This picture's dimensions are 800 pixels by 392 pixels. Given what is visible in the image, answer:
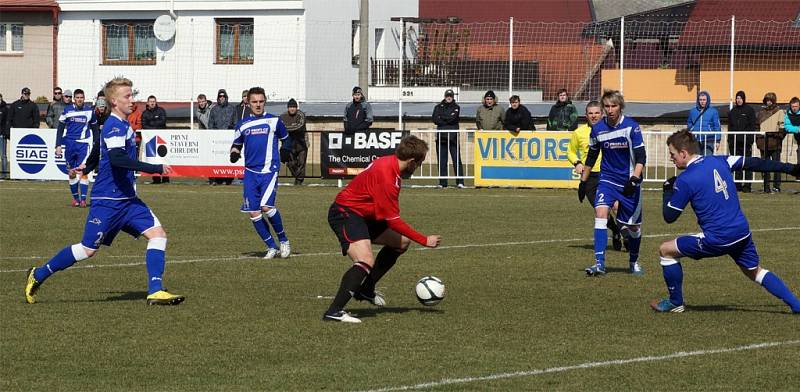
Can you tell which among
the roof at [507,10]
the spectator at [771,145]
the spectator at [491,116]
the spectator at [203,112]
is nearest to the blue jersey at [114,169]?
the spectator at [771,145]

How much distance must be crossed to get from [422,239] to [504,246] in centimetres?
645

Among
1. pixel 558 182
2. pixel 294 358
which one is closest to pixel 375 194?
pixel 294 358

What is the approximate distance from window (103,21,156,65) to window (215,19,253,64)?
223 cm

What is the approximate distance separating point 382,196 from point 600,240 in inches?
168

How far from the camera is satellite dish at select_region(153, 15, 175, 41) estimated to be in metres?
41.2

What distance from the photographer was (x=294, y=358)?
866cm

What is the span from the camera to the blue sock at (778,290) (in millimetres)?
10398

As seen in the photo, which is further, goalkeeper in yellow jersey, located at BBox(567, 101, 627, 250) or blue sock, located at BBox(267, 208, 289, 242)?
goalkeeper in yellow jersey, located at BBox(567, 101, 627, 250)

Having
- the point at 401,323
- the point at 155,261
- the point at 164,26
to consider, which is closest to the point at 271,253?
the point at 155,261

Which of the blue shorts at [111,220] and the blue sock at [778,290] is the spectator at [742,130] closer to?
the blue sock at [778,290]

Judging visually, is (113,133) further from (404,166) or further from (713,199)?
A: (713,199)

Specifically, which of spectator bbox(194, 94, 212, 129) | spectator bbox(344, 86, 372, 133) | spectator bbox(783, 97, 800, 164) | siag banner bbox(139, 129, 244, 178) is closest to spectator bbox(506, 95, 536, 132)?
spectator bbox(344, 86, 372, 133)

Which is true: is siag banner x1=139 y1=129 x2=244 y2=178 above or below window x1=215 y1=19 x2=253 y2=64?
below

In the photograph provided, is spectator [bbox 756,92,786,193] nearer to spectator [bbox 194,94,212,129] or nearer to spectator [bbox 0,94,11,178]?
spectator [bbox 194,94,212,129]
